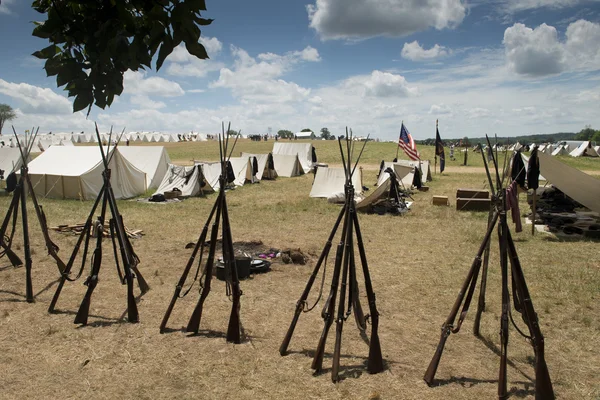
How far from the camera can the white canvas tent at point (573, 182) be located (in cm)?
1036

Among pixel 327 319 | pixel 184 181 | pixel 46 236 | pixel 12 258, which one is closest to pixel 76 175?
pixel 184 181

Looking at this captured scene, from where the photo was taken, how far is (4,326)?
538 cm

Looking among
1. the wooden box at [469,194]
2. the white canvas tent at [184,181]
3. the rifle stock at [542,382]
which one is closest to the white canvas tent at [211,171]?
the white canvas tent at [184,181]

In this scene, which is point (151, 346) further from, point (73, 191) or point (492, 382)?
point (73, 191)

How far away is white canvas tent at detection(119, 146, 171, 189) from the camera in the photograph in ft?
67.2

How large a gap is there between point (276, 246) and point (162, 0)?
752 centimetres

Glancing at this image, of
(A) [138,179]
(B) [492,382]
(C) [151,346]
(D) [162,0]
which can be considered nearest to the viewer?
(D) [162,0]

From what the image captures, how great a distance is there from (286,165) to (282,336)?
22.5m

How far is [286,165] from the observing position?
1074 inches

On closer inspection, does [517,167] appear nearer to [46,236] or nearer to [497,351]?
[497,351]

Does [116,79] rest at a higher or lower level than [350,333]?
higher

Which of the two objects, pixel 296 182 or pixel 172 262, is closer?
pixel 172 262

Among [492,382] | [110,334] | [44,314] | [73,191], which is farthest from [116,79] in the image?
[73,191]

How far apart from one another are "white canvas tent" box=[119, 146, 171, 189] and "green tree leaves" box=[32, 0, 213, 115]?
18427 mm
